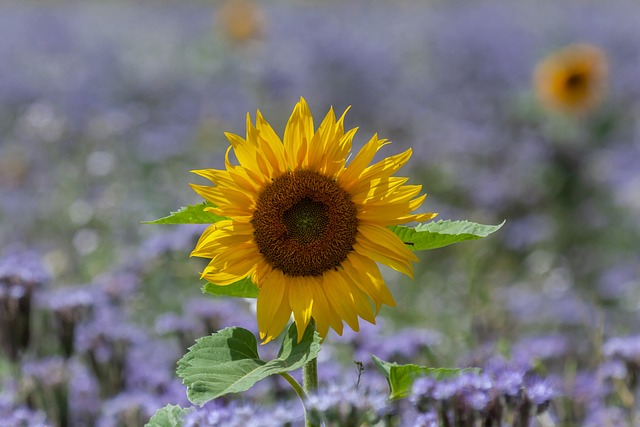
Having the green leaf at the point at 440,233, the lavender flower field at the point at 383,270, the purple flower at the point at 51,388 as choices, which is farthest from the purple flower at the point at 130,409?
the green leaf at the point at 440,233

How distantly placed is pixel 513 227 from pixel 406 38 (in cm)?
899

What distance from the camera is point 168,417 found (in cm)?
196

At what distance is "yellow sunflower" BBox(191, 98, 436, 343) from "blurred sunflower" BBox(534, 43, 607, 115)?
17.8 feet

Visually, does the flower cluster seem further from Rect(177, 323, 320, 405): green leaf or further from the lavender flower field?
Rect(177, 323, 320, 405): green leaf

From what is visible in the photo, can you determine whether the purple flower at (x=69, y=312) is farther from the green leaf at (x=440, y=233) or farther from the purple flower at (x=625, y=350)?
the purple flower at (x=625, y=350)

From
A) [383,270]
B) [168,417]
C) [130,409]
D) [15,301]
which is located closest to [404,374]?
[168,417]

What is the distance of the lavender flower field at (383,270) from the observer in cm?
275

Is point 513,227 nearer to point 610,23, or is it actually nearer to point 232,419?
point 232,419

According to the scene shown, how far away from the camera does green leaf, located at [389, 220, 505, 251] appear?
1834mm

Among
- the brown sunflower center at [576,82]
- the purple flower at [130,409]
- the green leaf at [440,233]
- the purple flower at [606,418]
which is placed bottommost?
the purple flower at [130,409]

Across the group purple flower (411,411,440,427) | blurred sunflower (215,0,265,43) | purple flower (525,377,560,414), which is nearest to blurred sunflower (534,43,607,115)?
blurred sunflower (215,0,265,43)

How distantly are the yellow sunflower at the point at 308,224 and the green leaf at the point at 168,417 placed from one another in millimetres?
259

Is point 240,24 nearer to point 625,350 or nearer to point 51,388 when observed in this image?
point 51,388

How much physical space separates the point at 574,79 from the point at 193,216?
5.73m
